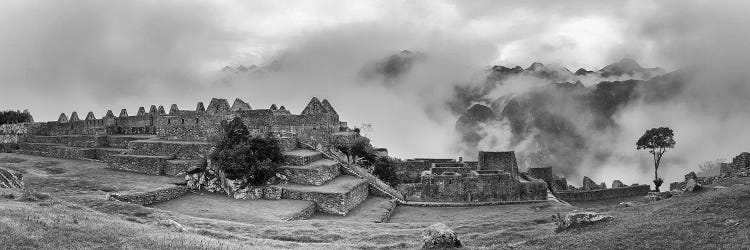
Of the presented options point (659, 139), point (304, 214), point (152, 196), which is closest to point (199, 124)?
point (152, 196)

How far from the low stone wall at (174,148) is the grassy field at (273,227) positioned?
21.7ft

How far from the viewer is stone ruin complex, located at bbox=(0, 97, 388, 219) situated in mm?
33875

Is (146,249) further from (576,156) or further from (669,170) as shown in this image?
(576,156)

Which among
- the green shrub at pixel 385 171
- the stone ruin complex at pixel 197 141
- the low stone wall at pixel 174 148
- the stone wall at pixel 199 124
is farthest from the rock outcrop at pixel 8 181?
the green shrub at pixel 385 171

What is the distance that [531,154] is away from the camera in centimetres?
9650

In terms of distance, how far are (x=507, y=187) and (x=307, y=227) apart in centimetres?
2012

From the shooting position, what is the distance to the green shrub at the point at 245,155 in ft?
109

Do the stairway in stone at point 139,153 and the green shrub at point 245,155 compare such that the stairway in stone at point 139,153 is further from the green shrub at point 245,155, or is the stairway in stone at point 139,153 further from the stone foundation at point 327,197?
the stone foundation at point 327,197

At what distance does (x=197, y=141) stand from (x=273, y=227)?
19560 mm

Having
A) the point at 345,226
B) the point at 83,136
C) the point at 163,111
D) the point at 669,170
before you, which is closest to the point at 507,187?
the point at 345,226

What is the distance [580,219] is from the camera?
18422 mm

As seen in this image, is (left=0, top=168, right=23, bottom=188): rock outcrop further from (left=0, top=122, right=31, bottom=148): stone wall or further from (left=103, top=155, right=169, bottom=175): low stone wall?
(left=0, top=122, right=31, bottom=148): stone wall

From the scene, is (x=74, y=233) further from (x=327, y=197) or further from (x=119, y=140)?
(x=119, y=140)

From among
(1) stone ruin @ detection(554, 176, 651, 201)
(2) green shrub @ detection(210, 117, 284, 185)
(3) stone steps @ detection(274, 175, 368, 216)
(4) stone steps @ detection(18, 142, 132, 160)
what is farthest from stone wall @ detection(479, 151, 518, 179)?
(4) stone steps @ detection(18, 142, 132, 160)
